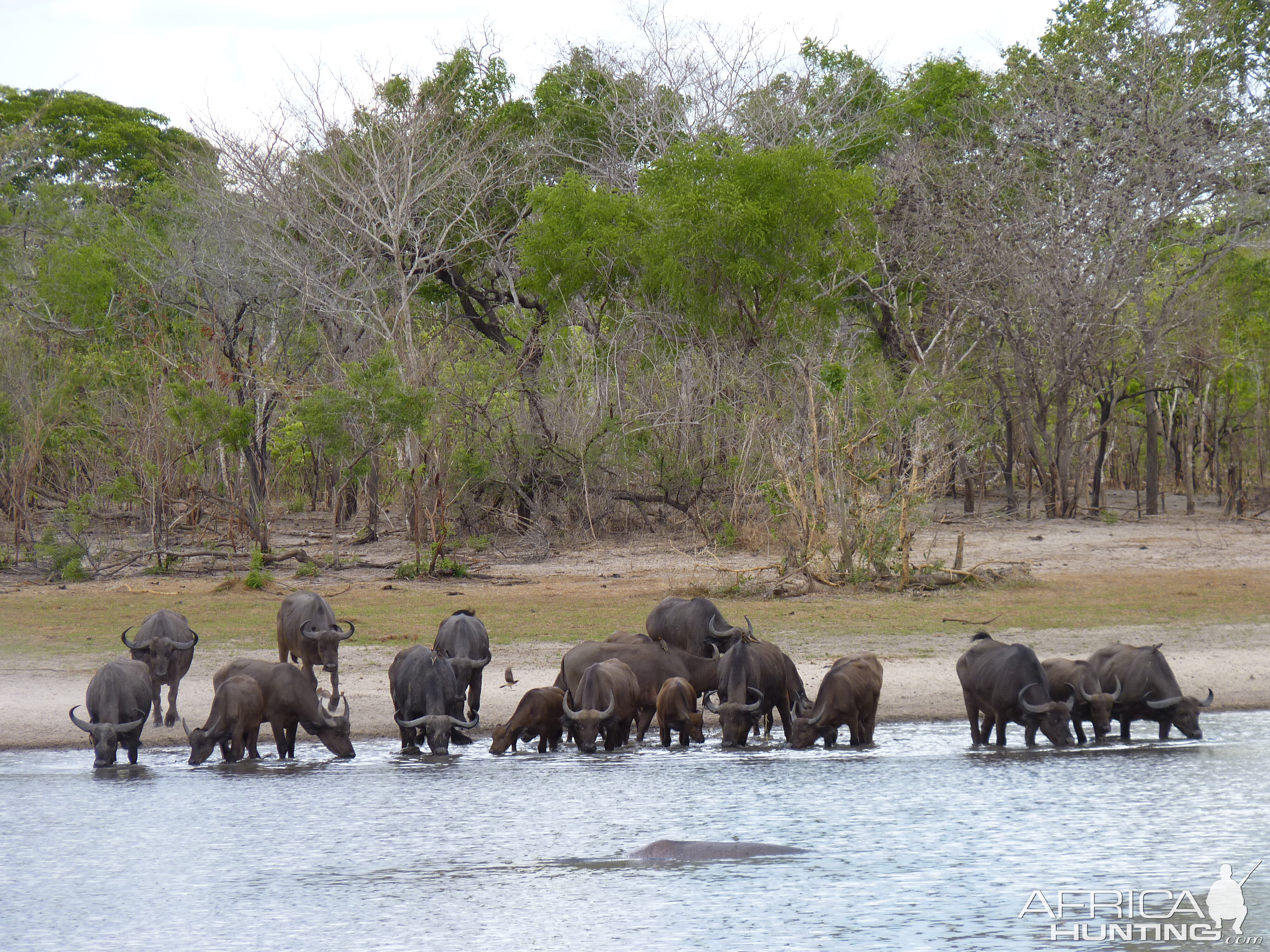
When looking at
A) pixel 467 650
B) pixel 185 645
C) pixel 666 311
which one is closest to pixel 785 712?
pixel 467 650

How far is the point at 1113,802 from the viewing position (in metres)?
9.46

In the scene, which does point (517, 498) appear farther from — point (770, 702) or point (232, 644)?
point (770, 702)

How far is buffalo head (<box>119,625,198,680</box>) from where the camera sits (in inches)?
481

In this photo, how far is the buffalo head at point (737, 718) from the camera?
37.1 feet

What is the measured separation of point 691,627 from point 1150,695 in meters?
4.09

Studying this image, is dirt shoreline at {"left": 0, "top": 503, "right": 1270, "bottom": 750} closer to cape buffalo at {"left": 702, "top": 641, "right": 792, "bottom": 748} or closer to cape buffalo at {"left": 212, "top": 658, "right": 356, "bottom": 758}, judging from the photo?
cape buffalo at {"left": 212, "top": 658, "right": 356, "bottom": 758}

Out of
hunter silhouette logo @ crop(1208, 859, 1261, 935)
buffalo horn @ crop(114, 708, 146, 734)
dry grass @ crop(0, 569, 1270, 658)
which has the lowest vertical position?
hunter silhouette logo @ crop(1208, 859, 1261, 935)

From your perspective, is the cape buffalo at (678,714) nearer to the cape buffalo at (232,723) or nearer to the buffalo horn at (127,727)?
the cape buffalo at (232,723)

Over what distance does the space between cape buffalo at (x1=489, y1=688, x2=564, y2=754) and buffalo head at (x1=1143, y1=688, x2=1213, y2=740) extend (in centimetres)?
475

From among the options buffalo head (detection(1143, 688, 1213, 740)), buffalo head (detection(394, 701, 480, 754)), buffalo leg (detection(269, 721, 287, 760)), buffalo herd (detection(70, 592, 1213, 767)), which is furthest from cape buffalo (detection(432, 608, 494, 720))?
buffalo head (detection(1143, 688, 1213, 740))

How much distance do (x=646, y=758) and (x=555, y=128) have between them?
23660mm

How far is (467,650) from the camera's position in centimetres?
1238

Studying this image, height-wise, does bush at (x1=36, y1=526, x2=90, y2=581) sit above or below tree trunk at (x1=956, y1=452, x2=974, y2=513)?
below

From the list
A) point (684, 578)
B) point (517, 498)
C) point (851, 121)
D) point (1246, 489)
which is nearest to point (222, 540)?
point (517, 498)
